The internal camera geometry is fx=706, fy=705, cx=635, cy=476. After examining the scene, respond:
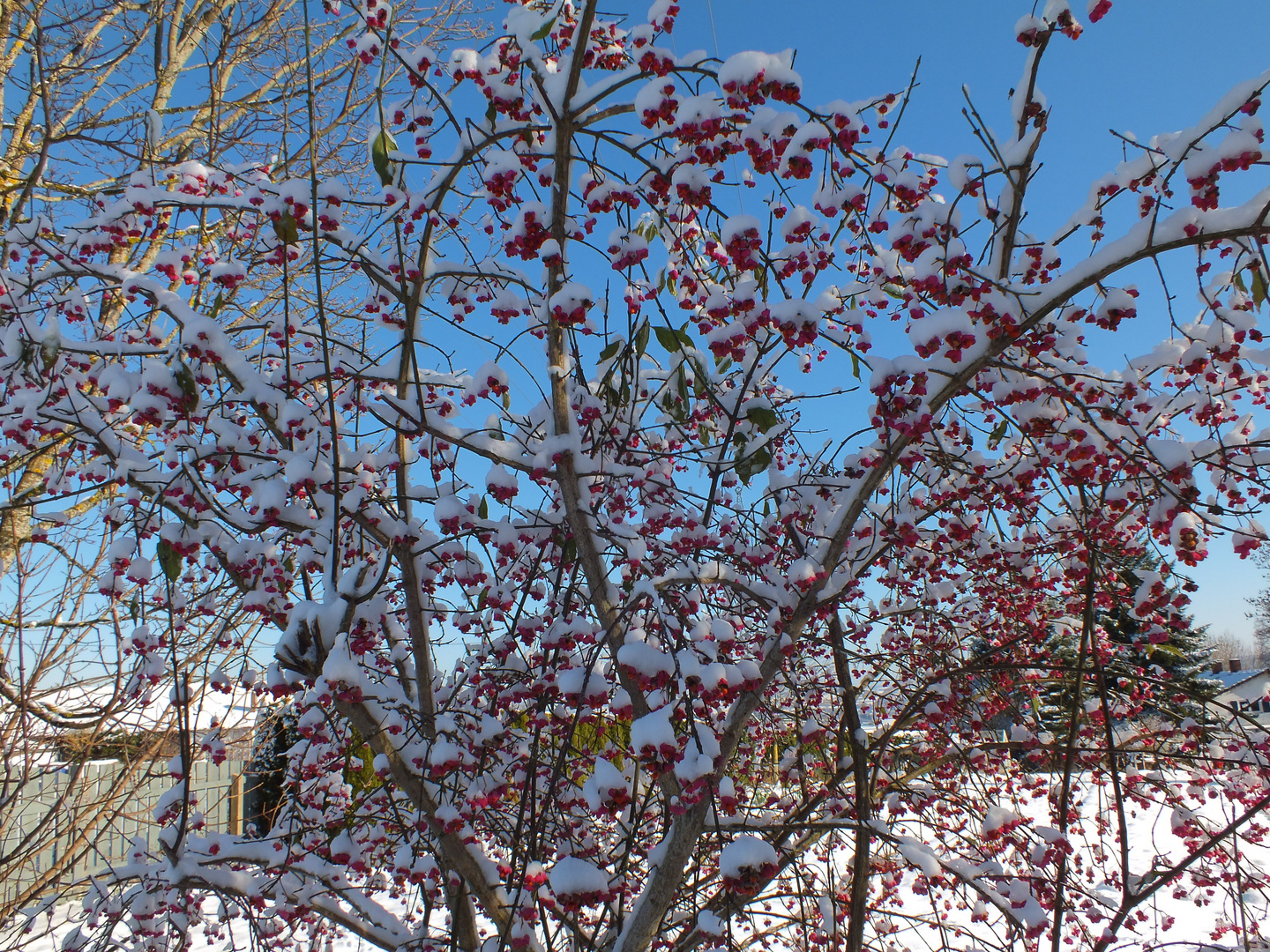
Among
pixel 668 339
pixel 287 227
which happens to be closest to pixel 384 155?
pixel 287 227

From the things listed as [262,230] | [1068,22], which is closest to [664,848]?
[1068,22]

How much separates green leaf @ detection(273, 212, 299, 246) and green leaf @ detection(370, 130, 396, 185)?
37 cm

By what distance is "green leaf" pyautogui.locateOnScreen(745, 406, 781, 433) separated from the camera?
8.95ft

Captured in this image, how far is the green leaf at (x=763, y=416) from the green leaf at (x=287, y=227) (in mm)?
1711

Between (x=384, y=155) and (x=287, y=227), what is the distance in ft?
1.47

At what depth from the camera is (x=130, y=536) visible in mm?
3010

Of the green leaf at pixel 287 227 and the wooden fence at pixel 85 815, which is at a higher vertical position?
the green leaf at pixel 287 227

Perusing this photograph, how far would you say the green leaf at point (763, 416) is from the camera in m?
2.73

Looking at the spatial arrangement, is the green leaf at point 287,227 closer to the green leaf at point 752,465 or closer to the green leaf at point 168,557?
the green leaf at point 168,557

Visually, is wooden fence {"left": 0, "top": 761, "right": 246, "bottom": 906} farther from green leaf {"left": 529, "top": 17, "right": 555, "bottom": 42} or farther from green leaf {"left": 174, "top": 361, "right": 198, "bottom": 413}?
green leaf {"left": 529, "top": 17, "right": 555, "bottom": 42}

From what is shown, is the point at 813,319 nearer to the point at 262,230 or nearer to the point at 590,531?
the point at 590,531

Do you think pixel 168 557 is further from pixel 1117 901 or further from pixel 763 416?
pixel 1117 901

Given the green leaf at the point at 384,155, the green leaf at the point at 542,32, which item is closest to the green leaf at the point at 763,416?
the green leaf at the point at 542,32

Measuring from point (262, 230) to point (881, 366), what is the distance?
10.0ft
